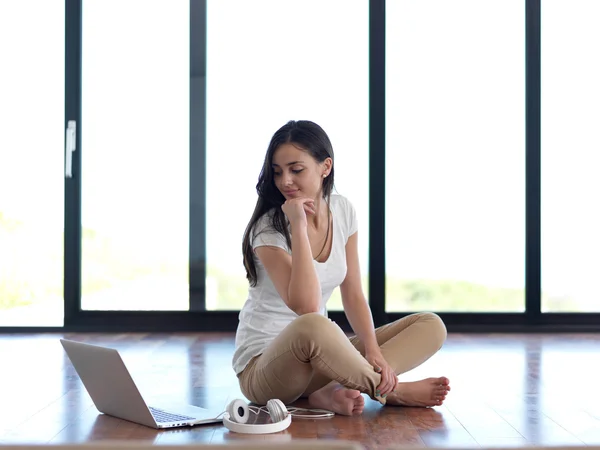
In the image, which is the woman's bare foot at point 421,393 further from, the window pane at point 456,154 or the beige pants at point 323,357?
the window pane at point 456,154

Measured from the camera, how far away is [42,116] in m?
4.68

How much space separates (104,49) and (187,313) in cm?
167

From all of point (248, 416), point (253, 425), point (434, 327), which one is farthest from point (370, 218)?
point (253, 425)

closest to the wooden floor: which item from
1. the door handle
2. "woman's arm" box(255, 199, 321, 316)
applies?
"woman's arm" box(255, 199, 321, 316)

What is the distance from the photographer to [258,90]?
4672 millimetres

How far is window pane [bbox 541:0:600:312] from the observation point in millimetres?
4715

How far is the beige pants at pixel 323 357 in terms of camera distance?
2.20 metres

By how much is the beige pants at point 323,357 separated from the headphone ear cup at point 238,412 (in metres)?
0.13

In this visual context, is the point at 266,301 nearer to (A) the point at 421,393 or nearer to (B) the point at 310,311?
(B) the point at 310,311

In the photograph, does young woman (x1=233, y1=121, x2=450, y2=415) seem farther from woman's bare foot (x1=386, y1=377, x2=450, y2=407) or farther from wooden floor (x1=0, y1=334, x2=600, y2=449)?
wooden floor (x1=0, y1=334, x2=600, y2=449)

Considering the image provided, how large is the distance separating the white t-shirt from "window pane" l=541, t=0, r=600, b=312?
2.59m

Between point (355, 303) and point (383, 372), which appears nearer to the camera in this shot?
point (383, 372)

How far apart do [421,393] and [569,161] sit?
108 inches

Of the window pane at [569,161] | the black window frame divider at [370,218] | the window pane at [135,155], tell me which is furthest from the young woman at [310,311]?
the window pane at [569,161]
